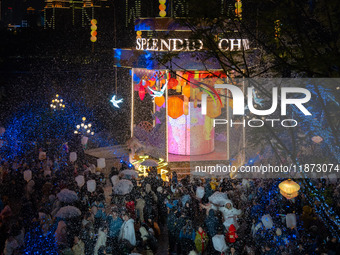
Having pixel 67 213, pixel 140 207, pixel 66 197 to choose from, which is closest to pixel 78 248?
pixel 67 213

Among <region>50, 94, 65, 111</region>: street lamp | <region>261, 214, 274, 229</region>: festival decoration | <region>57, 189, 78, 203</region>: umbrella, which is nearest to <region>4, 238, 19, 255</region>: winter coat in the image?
<region>57, 189, 78, 203</region>: umbrella

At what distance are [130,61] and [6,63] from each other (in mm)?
17756

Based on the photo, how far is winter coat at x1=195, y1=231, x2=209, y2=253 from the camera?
9.46 meters

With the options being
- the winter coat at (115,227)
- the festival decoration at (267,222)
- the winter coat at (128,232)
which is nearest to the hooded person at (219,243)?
the festival decoration at (267,222)

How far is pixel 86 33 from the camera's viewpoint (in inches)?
Answer: 1323

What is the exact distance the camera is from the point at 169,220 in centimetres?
1015

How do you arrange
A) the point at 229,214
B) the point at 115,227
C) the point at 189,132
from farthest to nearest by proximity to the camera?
the point at 189,132
the point at 229,214
the point at 115,227

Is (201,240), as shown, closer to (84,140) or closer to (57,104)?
(84,140)

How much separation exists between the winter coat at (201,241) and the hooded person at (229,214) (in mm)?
778

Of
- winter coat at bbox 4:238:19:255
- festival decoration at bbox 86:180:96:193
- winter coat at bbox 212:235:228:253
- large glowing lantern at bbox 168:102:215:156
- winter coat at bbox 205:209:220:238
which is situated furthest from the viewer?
large glowing lantern at bbox 168:102:215:156

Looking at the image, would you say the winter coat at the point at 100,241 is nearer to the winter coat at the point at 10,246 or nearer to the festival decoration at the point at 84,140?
the winter coat at the point at 10,246

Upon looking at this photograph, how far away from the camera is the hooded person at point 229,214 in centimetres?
1009

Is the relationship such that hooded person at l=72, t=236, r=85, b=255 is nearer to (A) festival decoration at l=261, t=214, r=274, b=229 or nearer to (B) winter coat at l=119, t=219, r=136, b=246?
(B) winter coat at l=119, t=219, r=136, b=246

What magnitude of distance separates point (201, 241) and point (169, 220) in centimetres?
106
